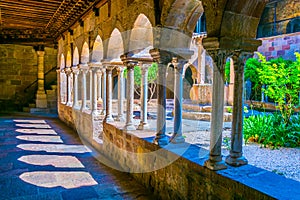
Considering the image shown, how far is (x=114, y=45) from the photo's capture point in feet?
15.5

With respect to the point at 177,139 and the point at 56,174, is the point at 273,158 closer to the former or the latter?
the point at 177,139

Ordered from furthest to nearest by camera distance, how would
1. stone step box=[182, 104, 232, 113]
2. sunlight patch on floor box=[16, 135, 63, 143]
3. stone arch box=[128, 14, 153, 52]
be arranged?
stone step box=[182, 104, 232, 113], sunlight patch on floor box=[16, 135, 63, 143], stone arch box=[128, 14, 153, 52]

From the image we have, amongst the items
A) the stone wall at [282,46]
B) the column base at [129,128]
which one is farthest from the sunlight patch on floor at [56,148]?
the stone wall at [282,46]

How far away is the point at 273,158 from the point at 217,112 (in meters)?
1.74

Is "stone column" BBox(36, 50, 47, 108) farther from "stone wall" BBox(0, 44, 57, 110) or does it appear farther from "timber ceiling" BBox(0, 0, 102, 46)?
"timber ceiling" BBox(0, 0, 102, 46)

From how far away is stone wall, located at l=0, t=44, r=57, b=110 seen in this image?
1087 cm

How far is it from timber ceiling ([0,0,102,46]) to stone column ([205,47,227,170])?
3362 millimetres

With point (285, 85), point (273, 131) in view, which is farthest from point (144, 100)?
point (285, 85)

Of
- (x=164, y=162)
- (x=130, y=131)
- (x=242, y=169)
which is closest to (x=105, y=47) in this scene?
(x=130, y=131)

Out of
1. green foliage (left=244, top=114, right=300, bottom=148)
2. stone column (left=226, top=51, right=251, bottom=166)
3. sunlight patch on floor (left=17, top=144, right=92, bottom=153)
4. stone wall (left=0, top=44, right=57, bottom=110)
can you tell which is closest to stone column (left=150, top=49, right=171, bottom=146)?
stone column (left=226, top=51, right=251, bottom=166)

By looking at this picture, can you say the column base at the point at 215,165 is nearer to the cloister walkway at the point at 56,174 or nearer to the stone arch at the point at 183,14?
the cloister walkway at the point at 56,174

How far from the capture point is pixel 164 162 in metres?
2.81

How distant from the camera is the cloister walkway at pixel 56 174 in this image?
3021 mm

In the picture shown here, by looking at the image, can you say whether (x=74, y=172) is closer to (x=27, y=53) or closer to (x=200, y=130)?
(x=200, y=130)
